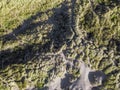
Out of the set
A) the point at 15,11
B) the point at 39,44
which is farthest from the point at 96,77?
the point at 15,11

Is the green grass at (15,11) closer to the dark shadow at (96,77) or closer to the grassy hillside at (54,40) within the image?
the grassy hillside at (54,40)

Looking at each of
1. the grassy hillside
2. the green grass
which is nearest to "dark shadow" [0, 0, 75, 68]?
the grassy hillside

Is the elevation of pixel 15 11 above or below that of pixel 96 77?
above

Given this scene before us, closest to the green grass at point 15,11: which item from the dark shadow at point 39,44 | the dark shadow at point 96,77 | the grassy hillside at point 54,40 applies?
the grassy hillside at point 54,40

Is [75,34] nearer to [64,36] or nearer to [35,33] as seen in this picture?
[64,36]

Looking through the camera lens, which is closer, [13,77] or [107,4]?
[13,77]

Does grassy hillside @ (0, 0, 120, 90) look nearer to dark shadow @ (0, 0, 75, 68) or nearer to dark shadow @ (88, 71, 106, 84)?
dark shadow @ (0, 0, 75, 68)

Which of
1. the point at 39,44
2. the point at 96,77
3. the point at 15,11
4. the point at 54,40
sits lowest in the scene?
the point at 96,77

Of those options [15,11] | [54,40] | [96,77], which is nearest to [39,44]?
[54,40]

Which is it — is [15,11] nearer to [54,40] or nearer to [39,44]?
[39,44]

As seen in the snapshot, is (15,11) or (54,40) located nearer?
(15,11)

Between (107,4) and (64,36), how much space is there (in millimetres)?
5723

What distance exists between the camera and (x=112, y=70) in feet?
99.7

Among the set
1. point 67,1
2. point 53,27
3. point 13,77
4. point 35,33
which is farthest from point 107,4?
point 13,77
